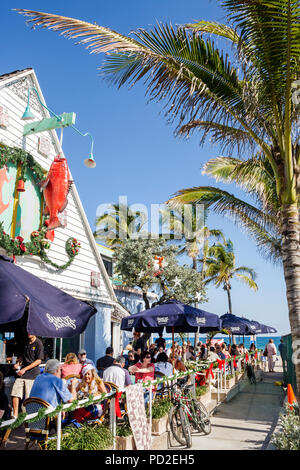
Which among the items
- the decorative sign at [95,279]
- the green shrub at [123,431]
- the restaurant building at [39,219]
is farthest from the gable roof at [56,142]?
the green shrub at [123,431]

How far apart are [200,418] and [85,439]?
361 centimetres

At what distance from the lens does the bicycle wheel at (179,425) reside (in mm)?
7473

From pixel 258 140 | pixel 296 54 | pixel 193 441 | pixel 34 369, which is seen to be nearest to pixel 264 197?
pixel 258 140

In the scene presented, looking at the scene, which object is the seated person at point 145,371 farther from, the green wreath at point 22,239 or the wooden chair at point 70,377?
the green wreath at point 22,239

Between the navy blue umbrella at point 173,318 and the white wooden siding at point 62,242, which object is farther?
the white wooden siding at point 62,242

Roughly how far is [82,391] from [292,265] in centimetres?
411

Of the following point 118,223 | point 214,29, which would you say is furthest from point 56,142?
point 118,223

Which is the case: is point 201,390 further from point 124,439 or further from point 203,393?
point 124,439

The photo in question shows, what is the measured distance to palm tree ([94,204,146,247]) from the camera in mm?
31078

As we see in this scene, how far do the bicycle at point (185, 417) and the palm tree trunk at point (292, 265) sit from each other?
230 cm

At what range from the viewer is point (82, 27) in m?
6.23

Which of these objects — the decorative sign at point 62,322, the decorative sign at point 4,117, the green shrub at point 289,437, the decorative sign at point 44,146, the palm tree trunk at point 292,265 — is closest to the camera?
the decorative sign at point 62,322

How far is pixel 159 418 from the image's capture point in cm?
780
